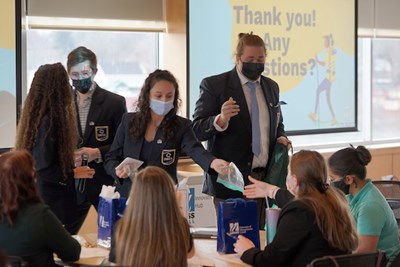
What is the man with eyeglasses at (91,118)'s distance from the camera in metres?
4.39

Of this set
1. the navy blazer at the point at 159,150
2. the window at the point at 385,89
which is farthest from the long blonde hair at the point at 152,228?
the window at the point at 385,89

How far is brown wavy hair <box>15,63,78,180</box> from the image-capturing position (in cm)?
388

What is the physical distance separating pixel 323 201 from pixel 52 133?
154 cm

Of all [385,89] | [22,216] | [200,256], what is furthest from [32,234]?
[385,89]

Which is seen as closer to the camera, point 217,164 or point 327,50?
point 217,164

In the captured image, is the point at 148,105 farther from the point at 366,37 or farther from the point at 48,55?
the point at 366,37

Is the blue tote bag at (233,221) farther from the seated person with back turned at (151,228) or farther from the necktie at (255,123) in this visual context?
the necktie at (255,123)

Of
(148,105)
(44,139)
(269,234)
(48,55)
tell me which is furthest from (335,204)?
(48,55)

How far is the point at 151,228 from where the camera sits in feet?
8.76

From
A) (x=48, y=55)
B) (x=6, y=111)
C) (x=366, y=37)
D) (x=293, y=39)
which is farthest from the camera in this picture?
(x=366, y=37)

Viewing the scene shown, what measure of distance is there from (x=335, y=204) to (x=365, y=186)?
0.63 metres

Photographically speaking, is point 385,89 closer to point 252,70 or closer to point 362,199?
point 252,70

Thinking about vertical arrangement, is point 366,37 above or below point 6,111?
above

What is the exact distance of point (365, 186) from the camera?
3697mm
